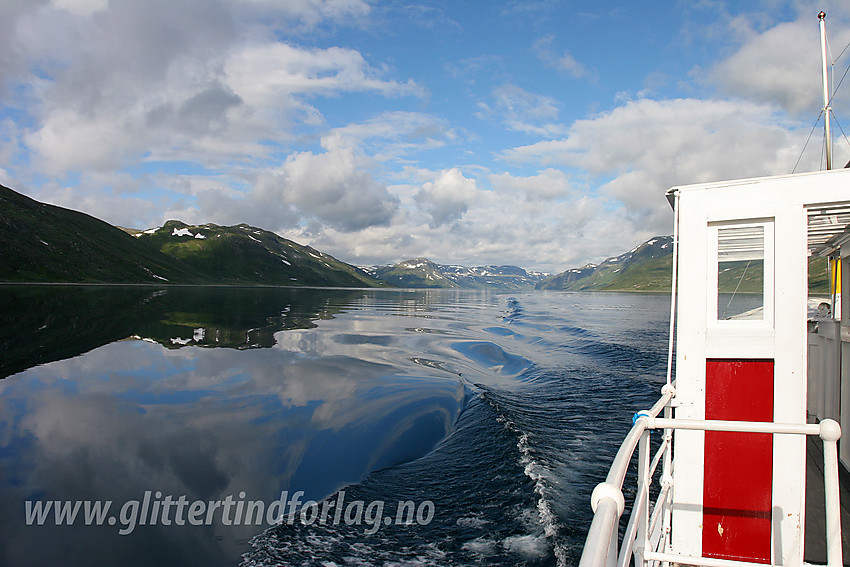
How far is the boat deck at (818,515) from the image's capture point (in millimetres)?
6195

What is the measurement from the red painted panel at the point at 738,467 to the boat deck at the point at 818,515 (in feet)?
2.97

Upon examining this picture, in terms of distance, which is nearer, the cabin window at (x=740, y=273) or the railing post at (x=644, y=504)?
the railing post at (x=644, y=504)

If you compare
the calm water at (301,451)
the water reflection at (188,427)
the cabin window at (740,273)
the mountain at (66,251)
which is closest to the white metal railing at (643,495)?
the cabin window at (740,273)

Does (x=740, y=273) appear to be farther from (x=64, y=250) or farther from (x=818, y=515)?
(x=64, y=250)

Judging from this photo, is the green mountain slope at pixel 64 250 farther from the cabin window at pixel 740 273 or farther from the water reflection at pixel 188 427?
the cabin window at pixel 740 273

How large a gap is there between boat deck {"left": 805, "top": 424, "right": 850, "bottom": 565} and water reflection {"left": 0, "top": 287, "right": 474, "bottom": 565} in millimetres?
8061

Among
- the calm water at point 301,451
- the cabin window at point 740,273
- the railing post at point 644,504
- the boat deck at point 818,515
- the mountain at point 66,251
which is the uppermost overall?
the mountain at point 66,251

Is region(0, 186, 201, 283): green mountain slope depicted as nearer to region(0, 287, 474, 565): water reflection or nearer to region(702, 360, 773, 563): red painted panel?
region(0, 287, 474, 565): water reflection

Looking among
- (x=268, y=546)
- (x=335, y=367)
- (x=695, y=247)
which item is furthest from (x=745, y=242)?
(x=335, y=367)

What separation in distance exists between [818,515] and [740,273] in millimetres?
4023

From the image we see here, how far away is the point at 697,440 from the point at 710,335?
150 cm

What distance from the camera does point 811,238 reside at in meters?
8.92

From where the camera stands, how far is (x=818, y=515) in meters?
7.02

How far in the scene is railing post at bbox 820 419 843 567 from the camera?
3.34 meters
